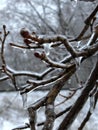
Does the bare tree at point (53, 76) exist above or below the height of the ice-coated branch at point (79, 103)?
above

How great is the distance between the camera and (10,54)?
8641 mm

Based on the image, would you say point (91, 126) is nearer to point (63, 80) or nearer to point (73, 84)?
point (73, 84)

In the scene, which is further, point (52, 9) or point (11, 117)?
point (52, 9)

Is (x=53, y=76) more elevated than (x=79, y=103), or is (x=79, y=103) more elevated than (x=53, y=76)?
(x=53, y=76)

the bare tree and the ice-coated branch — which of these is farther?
the ice-coated branch

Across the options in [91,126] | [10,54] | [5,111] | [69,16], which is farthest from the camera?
[10,54]

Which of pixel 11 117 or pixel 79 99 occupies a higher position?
pixel 79 99

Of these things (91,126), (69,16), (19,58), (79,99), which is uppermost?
(79,99)

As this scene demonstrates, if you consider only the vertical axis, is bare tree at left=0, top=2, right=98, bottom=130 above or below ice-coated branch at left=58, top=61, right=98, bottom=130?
above

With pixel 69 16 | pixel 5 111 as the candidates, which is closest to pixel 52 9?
pixel 69 16

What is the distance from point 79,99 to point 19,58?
7.80m

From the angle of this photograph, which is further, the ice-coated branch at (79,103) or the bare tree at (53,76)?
the ice-coated branch at (79,103)

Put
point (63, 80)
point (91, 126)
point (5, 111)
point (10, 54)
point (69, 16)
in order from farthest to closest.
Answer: point (10, 54) → point (69, 16) → point (5, 111) → point (91, 126) → point (63, 80)

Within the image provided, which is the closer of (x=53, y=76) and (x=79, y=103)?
(x=53, y=76)
